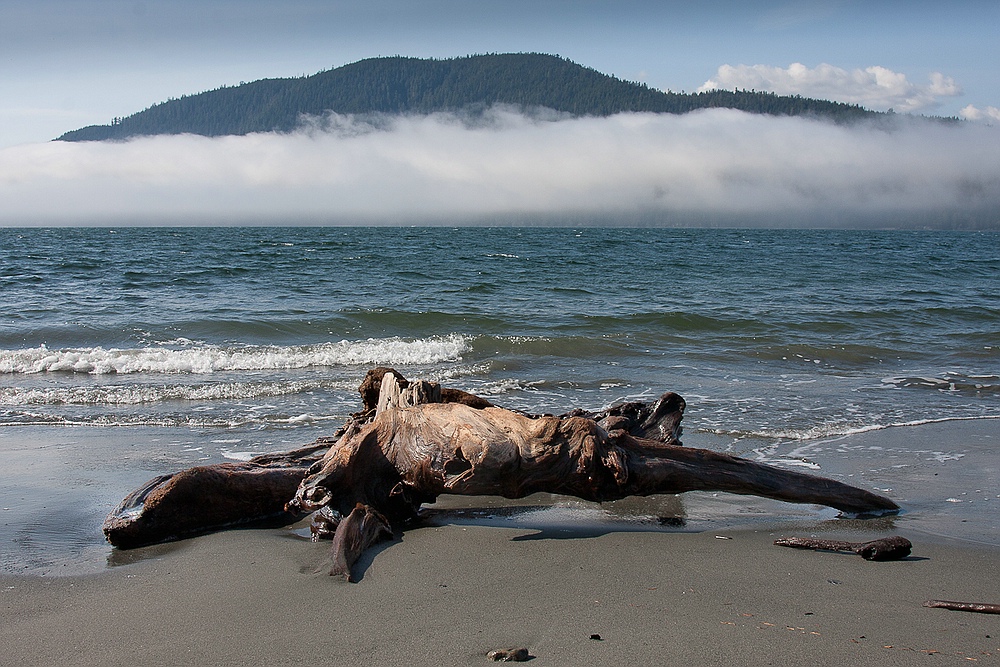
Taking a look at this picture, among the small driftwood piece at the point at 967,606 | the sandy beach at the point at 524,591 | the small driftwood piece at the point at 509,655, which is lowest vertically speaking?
the sandy beach at the point at 524,591

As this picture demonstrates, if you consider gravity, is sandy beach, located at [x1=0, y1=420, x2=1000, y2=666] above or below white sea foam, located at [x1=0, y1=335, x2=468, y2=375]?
above

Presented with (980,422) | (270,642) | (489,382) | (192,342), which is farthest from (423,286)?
(270,642)

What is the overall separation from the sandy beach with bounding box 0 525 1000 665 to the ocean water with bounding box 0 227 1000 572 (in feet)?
8.04

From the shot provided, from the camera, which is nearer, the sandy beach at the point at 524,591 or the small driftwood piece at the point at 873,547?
the sandy beach at the point at 524,591

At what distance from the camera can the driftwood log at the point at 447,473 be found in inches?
170

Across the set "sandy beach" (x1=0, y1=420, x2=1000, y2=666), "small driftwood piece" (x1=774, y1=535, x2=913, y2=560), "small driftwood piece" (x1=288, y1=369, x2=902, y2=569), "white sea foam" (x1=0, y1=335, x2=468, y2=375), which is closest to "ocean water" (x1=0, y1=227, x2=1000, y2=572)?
"white sea foam" (x1=0, y1=335, x2=468, y2=375)

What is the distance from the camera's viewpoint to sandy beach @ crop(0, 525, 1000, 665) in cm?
303

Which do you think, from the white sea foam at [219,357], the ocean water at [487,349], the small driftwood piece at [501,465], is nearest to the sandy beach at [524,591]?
the small driftwood piece at [501,465]

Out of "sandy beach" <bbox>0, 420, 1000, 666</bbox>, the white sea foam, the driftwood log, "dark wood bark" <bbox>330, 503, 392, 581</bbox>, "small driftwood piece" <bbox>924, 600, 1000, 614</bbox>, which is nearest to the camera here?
"sandy beach" <bbox>0, 420, 1000, 666</bbox>

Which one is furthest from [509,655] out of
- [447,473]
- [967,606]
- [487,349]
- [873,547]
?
[487,349]

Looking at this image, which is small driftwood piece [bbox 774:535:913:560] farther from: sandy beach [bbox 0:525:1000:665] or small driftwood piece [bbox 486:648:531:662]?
small driftwood piece [bbox 486:648:531:662]

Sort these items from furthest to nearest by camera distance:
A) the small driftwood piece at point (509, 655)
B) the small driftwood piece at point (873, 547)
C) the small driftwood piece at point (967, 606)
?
the small driftwood piece at point (873, 547)
the small driftwood piece at point (967, 606)
the small driftwood piece at point (509, 655)

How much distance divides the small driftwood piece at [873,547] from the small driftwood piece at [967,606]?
598mm

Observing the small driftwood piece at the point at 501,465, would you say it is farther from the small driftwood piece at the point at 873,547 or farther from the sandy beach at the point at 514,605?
the sandy beach at the point at 514,605
